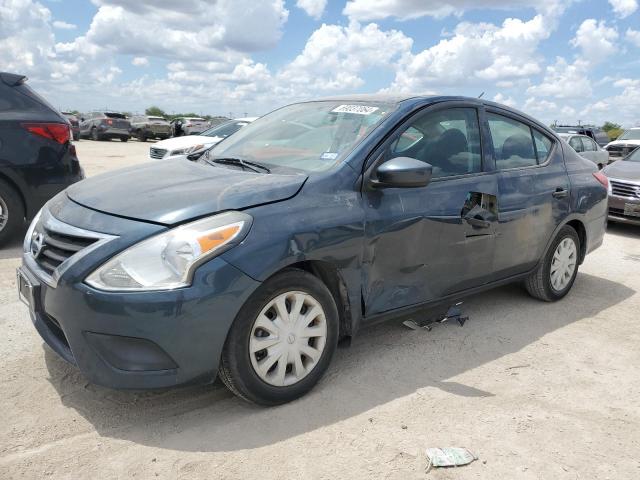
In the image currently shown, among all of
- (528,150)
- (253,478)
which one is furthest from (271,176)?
(528,150)

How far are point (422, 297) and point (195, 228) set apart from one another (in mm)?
1676

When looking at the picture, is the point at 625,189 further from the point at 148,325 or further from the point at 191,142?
the point at 148,325

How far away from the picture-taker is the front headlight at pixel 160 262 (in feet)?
8.68

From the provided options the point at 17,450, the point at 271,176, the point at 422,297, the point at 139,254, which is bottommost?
the point at 17,450

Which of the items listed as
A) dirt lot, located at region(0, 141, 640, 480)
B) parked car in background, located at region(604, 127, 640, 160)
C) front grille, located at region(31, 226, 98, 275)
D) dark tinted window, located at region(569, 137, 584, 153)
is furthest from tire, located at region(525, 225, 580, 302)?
parked car in background, located at region(604, 127, 640, 160)

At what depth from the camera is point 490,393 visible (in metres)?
3.39

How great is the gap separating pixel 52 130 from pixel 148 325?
4.19m

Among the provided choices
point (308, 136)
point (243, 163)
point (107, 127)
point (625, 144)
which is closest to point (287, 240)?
point (243, 163)

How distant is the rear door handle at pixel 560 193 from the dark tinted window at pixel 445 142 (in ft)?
3.20

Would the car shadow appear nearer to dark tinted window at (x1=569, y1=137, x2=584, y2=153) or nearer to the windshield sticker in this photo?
the windshield sticker

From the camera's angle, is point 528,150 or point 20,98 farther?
point 20,98

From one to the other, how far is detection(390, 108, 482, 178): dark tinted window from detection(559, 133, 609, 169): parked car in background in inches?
488

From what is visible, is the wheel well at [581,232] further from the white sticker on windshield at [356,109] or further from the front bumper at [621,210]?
the front bumper at [621,210]

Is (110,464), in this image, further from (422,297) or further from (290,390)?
(422,297)
